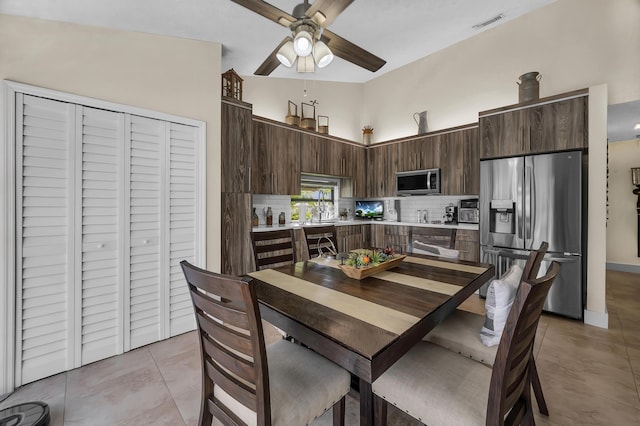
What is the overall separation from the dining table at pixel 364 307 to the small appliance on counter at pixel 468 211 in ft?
7.89

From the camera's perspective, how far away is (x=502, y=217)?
322 cm

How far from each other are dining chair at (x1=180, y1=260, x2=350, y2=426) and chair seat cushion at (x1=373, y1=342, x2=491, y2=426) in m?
0.23

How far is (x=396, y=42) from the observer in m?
3.70

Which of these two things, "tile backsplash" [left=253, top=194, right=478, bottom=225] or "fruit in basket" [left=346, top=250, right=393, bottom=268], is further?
"tile backsplash" [left=253, top=194, right=478, bottom=225]

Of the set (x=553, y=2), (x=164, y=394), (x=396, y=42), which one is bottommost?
(x=164, y=394)

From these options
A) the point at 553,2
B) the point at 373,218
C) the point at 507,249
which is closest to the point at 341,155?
the point at 373,218

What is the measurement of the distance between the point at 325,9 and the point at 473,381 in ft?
7.14

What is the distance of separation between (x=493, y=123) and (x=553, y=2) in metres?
1.65

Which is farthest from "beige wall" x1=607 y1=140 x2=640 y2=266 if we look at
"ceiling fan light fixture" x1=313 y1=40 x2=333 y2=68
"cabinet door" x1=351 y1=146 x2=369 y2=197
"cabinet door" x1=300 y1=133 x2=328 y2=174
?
"ceiling fan light fixture" x1=313 y1=40 x2=333 y2=68

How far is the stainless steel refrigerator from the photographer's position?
9.11 feet

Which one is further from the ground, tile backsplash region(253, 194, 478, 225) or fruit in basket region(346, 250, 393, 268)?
tile backsplash region(253, 194, 478, 225)

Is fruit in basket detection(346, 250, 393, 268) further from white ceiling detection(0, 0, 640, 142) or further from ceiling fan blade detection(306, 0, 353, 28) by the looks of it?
white ceiling detection(0, 0, 640, 142)

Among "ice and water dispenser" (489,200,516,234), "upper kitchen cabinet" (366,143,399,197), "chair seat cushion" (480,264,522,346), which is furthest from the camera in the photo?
"upper kitchen cabinet" (366,143,399,197)

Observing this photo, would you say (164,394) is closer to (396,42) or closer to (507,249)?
(507,249)
